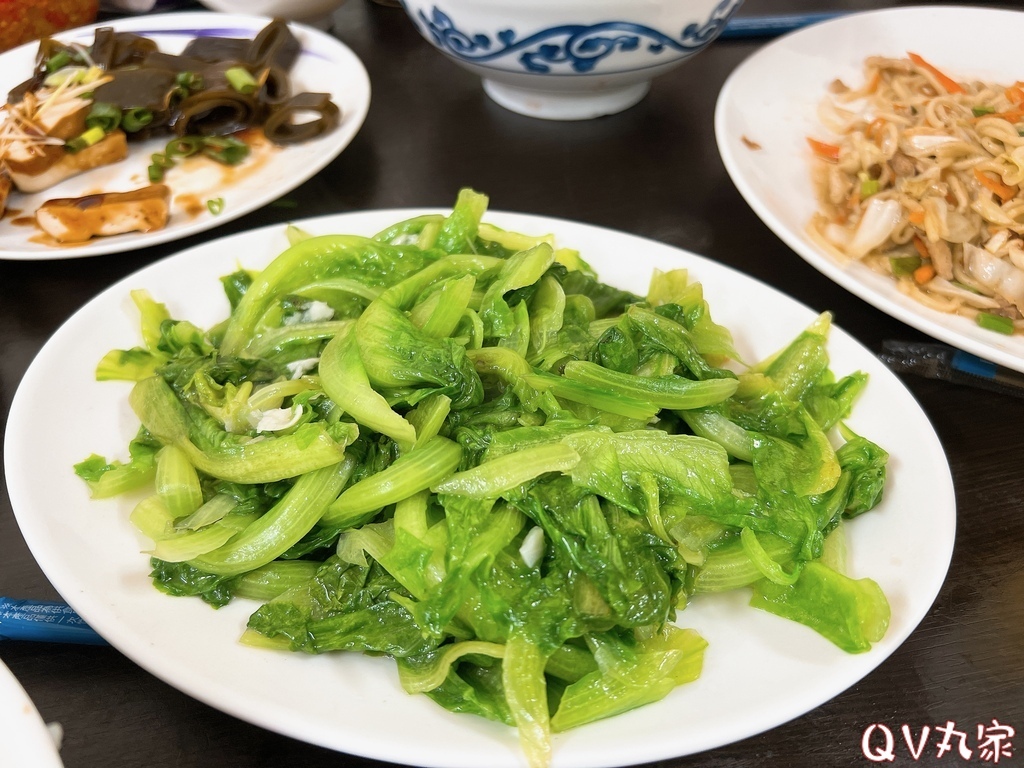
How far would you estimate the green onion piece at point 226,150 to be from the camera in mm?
2434

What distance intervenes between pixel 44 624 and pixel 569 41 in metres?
1.92

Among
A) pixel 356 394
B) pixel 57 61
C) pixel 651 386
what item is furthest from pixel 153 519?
pixel 57 61

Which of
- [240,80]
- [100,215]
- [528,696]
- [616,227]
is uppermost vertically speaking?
[240,80]

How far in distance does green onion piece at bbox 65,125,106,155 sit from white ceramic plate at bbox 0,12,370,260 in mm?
80

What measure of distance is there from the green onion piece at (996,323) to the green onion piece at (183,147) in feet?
7.27

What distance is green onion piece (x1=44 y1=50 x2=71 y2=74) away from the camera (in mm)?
2699

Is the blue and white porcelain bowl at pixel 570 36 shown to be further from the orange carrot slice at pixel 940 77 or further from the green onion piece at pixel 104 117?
the green onion piece at pixel 104 117

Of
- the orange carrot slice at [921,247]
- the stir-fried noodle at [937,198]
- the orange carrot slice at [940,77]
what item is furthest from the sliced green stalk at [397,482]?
the orange carrot slice at [940,77]

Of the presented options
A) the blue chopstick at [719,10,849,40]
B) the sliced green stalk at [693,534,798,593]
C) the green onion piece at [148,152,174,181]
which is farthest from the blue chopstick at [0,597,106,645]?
the blue chopstick at [719,10,849,40]

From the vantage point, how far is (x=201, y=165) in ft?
7.98

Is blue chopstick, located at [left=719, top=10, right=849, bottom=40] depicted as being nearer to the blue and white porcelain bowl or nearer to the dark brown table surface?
the dark brown table surface

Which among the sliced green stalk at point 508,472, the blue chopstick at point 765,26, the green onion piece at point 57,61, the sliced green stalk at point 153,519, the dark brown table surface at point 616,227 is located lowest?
the dark brown table surface at point 616,227

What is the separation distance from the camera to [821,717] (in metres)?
1.21

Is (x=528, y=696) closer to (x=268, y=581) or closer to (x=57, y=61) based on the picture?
(x=268, y=581)
